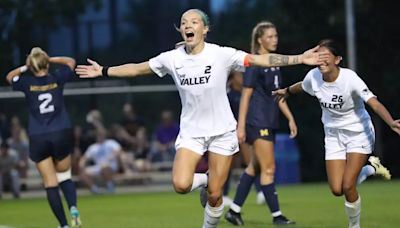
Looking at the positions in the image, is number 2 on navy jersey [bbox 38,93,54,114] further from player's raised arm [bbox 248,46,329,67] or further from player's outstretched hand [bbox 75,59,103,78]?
player's raised arm [bbox 248,46,329,67]

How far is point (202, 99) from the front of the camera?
7.50m

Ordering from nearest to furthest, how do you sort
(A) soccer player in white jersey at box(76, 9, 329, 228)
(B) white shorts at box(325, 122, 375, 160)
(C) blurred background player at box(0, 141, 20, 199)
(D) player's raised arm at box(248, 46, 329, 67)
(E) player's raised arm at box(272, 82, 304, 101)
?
1. (D) player's raised arm at box(248, 46, 329, 67)
2. (A) soccer player in white jersey at box(76, 9, 329, 228)
3. (B) white shorts at box(325, 122, 375, 160)
4. (E) player's raised arm at box(272, 82, 304, 101)
5. (C) blurred background player at box(0, 141, 20, 199)

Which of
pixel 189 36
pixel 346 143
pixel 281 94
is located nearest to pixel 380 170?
pixel 346 143

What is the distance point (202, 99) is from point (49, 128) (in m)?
2.98

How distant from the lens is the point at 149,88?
66.6 feet

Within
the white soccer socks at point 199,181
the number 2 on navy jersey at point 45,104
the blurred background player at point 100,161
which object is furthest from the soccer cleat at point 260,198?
the blurred background player at point 100,161

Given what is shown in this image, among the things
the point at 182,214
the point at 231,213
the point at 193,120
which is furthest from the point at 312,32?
the point at 193,120

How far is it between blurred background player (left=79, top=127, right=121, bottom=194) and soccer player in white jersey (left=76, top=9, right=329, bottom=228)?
10.8 metres

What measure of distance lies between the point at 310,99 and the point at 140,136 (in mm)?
4375

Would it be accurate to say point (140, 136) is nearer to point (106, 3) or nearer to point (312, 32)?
point (106, 3)

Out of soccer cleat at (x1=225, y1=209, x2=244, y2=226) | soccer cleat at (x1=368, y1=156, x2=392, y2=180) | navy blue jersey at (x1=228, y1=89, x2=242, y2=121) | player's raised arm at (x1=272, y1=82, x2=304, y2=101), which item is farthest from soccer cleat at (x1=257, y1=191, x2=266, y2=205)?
player's raised arm at (x1=272, y1=82, x2=304, y2=101)

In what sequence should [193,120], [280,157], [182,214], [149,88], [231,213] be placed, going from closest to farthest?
1. [193,120]
2. [231,213]
3. [182,214]
4. [280,157]
5. [149,88]

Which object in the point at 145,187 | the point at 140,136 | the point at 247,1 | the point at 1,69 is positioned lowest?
the point at 145,187

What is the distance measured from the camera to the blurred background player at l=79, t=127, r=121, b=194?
60.1 ft
